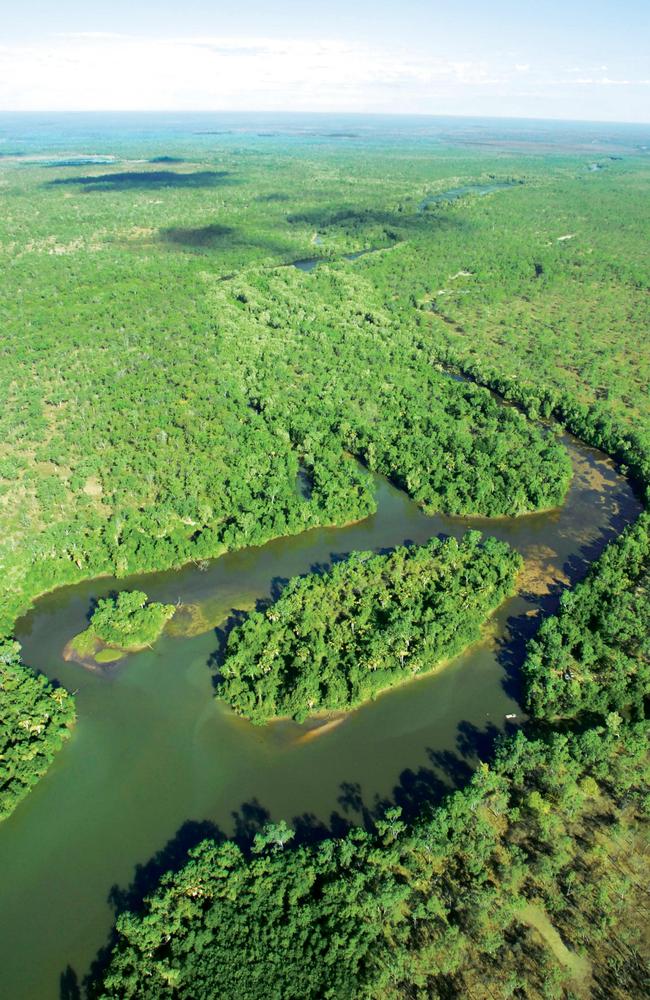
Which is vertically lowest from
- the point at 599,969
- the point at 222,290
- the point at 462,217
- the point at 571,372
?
the point at 599,969

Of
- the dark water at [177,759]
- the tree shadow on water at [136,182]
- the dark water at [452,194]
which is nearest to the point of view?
the dark water at [177,759]

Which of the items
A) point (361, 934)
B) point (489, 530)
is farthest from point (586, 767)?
point (489, 530)

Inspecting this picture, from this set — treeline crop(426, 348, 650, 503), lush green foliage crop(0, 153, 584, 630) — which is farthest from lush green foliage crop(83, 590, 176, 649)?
treeline crop(426, 348, 650, 503)

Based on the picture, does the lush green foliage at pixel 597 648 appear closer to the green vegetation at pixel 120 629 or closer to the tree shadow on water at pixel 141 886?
the tree shadow on water at pixel 141 886

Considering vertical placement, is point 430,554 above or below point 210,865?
above

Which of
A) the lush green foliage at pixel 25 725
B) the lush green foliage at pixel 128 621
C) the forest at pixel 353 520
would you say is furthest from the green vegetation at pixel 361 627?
the lush green foliage at pixel 25 725

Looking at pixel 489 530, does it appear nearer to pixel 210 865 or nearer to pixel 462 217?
pixel 210 865
